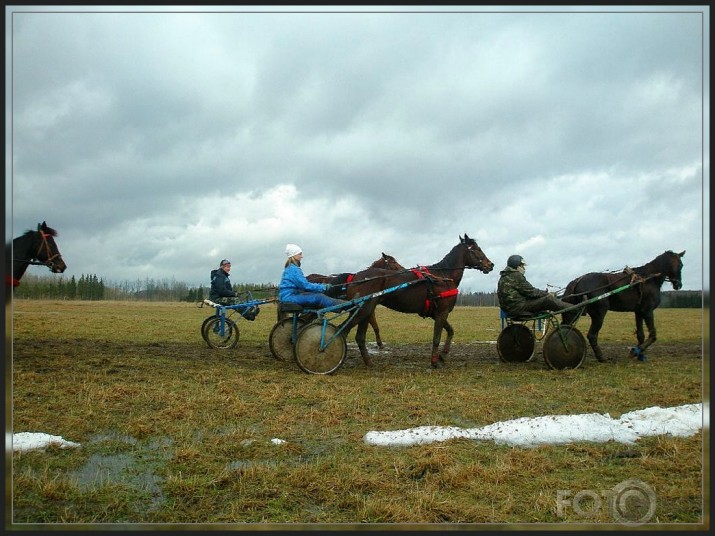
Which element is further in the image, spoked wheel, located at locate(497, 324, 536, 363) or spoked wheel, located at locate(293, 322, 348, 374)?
spoked wheel, located at locate(497, 324, 536, 363)

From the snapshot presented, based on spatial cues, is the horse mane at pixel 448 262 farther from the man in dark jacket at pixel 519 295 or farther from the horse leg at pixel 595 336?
the horse leg at pixel 595 336

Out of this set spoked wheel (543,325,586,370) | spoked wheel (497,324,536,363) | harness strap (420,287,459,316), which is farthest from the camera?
spoked wheel (497,324,536,363)

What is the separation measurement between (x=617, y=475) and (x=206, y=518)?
346 centimetres

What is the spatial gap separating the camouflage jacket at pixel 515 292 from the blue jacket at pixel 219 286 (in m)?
6.89

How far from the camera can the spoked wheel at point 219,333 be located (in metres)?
13.4

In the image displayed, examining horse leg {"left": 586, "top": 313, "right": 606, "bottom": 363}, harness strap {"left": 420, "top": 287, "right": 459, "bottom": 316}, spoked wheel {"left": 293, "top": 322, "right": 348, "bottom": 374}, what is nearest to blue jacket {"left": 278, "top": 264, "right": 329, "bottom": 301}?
spoked wheel {"left": 293, "top": 322, "right": 348, "bottom": 374}

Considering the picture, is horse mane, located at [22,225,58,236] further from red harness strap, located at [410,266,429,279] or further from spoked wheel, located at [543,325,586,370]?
spoked wheel, located at [543,325,586,370]

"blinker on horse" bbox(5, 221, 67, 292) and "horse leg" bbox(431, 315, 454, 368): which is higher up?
"blinker on horse" bbox(5, 221, 67, 292)

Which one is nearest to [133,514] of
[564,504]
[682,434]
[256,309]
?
[564,504]

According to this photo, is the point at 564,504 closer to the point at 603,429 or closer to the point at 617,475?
the point at 617,475

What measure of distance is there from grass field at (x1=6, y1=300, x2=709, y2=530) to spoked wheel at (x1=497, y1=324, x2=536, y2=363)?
1.57 meters

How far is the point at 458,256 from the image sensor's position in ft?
→ 38.5

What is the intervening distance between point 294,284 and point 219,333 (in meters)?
4.97

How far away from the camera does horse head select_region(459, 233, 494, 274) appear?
38.9 ft
